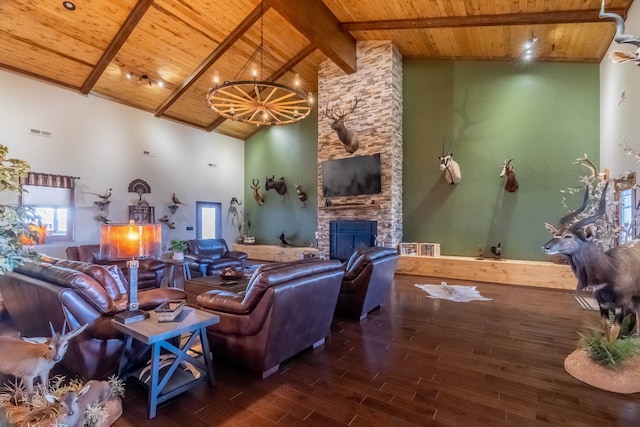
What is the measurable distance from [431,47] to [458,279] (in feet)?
17.9

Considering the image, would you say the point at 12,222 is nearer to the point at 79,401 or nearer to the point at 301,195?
the point at 79,401

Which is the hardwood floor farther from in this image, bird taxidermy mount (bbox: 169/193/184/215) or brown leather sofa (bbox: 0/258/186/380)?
bird taxidermy mount (bbox: 169/193/184/215)

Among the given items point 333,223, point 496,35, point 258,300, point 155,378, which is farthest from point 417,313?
point 496,35

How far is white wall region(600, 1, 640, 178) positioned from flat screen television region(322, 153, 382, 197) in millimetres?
4310

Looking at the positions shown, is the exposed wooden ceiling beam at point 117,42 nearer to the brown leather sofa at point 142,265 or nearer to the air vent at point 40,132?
the air vent at point 40,132

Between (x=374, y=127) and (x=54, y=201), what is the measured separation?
7.85 meters

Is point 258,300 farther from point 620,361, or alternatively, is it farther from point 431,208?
point 431,208

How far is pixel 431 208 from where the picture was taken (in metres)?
7.71

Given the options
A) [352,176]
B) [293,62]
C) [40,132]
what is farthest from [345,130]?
[40,132]

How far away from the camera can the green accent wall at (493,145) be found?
646 centimetres

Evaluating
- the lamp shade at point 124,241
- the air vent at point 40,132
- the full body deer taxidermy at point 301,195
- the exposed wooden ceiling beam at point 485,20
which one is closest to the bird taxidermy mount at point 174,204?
the air vent at point 40,132

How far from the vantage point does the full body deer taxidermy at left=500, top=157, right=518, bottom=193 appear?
670cm

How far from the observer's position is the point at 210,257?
22.6 feet

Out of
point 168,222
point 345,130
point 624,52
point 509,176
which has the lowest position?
point 168,222
